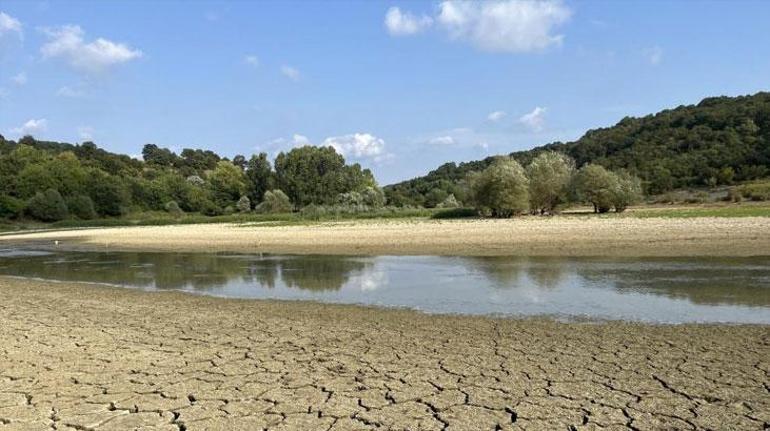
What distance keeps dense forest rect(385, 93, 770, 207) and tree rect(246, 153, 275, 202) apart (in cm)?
2466

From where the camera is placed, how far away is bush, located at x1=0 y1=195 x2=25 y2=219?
297 feet

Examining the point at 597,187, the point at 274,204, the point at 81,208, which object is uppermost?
the point at 81,208

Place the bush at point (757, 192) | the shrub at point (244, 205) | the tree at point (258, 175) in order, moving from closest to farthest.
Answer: the bush at point (757, 192) < the shrub at point (244, 205) < the tree at point (258, 175)

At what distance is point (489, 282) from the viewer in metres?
16.9

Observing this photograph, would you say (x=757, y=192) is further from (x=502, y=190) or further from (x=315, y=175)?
(x=315, y=175)

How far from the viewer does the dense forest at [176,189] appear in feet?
295

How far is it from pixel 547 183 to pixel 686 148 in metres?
40.7

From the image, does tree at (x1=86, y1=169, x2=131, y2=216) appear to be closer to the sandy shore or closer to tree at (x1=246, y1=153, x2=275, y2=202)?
tree at (x1=246, y1=153, x2=275, y2=202)

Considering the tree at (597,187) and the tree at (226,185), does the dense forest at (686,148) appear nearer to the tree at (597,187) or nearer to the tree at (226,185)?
the tree at (597,187)

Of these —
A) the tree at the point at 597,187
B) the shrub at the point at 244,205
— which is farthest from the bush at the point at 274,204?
the tree at the point at 597,187

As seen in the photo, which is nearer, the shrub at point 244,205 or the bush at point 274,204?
the bush at point 274,204

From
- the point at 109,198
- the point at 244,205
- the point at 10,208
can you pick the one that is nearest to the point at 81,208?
the point at 109,198

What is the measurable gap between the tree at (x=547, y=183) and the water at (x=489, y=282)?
101 ft

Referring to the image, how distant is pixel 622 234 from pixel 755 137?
59.6 meters
